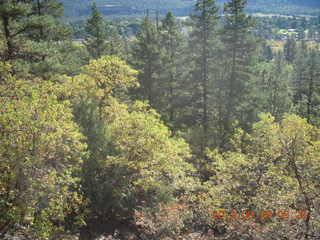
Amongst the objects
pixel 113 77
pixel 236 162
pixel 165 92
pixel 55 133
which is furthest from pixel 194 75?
pixel 55 133

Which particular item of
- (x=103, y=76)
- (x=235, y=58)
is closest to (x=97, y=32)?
(x=235, y=58)

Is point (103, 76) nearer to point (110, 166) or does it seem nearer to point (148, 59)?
point (110, 166)

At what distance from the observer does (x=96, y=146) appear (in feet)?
46.0

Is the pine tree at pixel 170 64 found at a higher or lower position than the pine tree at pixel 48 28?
lower

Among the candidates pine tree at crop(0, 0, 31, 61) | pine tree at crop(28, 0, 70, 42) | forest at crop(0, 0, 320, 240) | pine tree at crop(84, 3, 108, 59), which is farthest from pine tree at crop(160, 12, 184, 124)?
pine tree at crop(0, 0, 31, 61)

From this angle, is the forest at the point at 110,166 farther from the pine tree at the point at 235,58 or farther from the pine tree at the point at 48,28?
the pine tree at the point at 235,58

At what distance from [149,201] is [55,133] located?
6.60 metres

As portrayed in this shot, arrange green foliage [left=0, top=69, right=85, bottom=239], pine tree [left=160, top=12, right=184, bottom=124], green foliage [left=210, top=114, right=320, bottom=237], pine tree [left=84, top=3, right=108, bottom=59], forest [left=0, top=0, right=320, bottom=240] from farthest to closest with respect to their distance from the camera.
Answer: pine tree [left=160, top=12, right=184, bottom=124] → pine tree [left=84, top=3, right=108, bottom=59] → green foliage [left=210, top=114, right=320, bottom=237] → forest [left=0, top=0, right=320, bottom=240] → green foliage [left=0, top=69, right=85, bottom=239]

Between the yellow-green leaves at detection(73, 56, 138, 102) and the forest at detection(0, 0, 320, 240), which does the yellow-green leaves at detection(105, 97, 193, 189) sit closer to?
the forest at detection(0, 0, 320, 240)

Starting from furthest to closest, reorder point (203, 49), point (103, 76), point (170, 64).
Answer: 1. point (170, 64)
2. point (203, 49)
3. point (103, 76)

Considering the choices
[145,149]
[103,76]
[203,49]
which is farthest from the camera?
[203,49]

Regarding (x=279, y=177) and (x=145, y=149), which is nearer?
(x=279, y=177)

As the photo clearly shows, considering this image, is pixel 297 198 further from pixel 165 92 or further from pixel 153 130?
pixel 165 92
